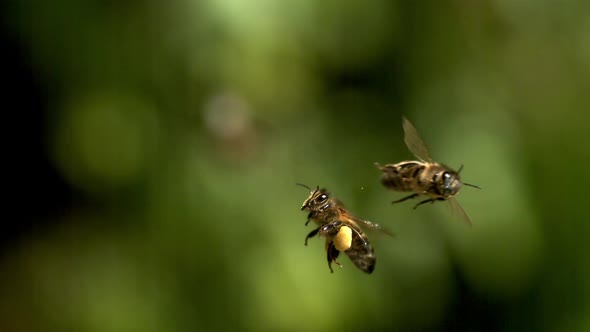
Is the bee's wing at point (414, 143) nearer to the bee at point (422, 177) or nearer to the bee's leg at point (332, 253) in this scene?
the bee at point (422, 177)

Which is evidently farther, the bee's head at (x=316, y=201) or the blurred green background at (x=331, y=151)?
the blurred green background at (x=331, y=151)

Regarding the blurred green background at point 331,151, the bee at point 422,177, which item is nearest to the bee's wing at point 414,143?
the bee at point 422,177

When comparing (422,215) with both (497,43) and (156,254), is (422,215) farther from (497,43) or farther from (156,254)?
(156,254)

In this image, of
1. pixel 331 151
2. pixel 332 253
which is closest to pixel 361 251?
pixel 332 253

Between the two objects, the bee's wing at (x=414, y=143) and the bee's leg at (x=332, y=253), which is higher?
the bee's wing at (x=414, y=143)

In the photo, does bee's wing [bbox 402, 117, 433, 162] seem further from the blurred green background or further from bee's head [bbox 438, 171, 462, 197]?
A: the blurred green background

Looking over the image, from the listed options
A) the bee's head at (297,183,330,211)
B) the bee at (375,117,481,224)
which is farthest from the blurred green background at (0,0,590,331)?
the bee's head at (297,183,330,211)

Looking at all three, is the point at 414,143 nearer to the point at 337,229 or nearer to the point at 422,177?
the point at 422,177
